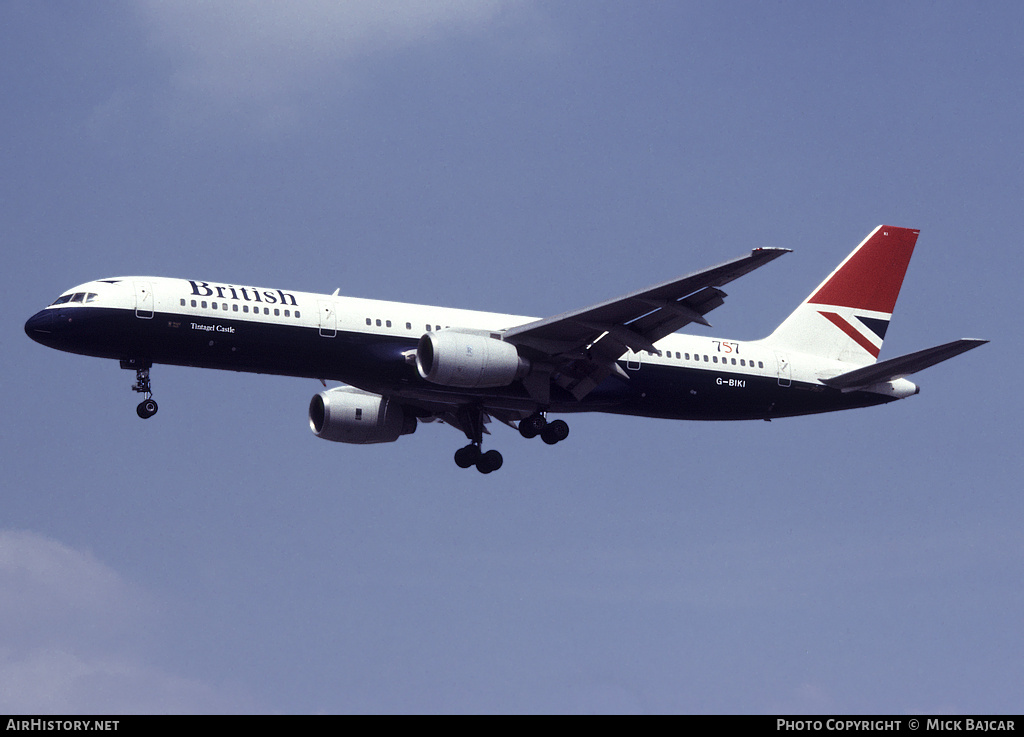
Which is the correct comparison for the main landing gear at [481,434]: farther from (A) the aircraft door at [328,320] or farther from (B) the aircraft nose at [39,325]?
(B) the aircraft nose at [39,325]

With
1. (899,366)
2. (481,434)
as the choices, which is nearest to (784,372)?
(899,366)

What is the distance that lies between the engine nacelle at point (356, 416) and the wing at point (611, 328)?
6960 millimetres

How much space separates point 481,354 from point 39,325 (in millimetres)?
13023

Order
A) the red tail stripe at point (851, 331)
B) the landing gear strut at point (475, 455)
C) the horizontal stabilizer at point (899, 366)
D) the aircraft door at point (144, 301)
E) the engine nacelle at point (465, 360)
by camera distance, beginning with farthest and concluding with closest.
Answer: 1. the red tail stripe at point (851, 331)
2. the landing gear strut at point (475, 455)
3. the horizontal stabilizer at point (899, 366)
4. the engine nacelle at point (465, 360)
5. the aircraft door at point (144, 301)

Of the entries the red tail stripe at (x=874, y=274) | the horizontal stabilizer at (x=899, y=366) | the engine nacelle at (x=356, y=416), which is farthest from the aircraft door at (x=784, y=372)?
the engine nacelle at (x=356, y=416)

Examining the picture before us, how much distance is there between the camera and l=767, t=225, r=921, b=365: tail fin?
49469 mm

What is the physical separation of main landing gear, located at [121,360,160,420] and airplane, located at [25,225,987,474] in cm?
5

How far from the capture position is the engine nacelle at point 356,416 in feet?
155

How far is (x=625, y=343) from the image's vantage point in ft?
135

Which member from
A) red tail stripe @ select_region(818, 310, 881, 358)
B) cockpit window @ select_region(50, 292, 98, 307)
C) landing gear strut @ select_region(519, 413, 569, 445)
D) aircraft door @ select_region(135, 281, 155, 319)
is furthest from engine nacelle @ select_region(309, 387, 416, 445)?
red tail stripe @ select_region(818, 310, 881, 358)

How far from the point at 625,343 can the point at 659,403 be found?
15.7 ft

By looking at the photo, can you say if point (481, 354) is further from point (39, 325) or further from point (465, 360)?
point (39, 325)
